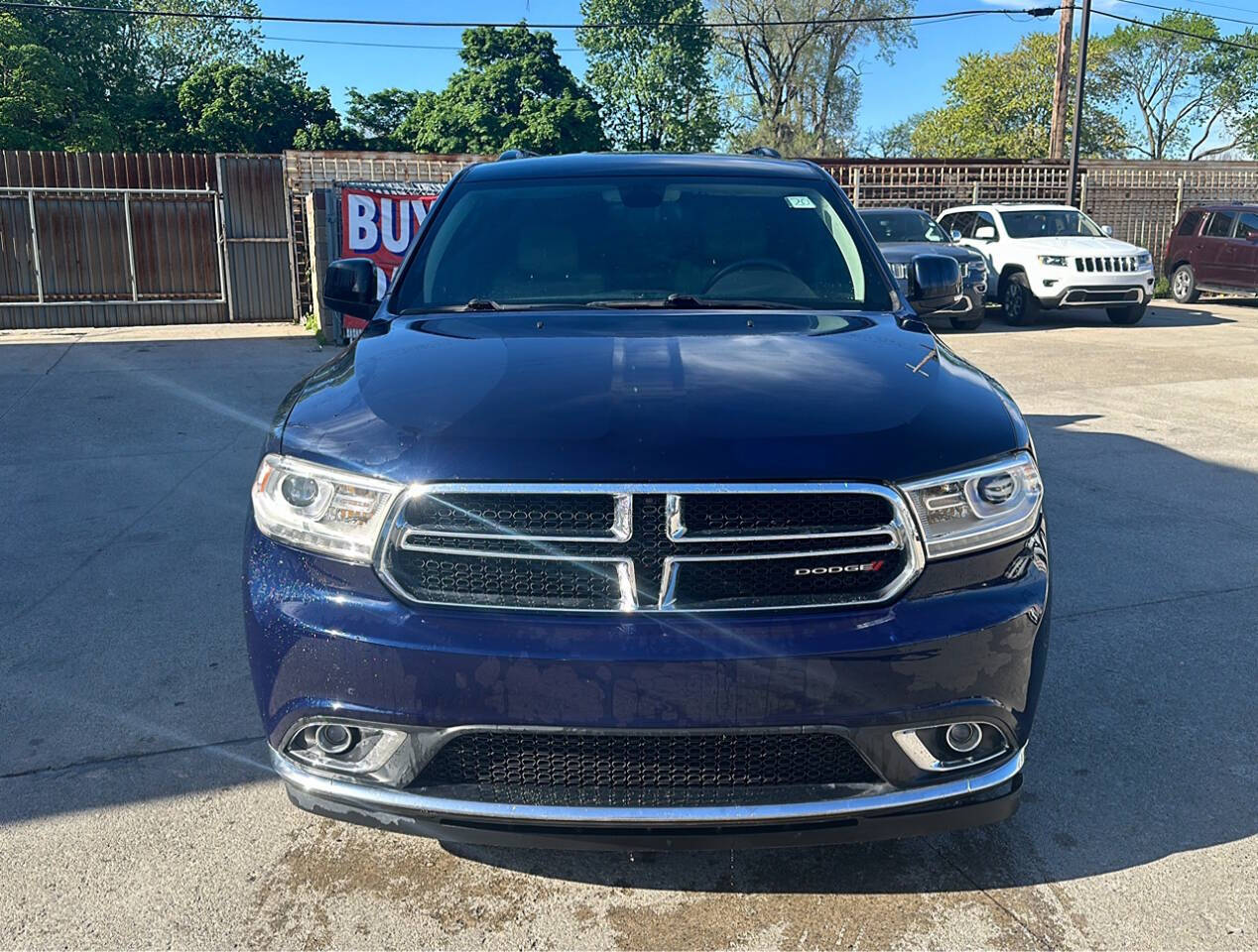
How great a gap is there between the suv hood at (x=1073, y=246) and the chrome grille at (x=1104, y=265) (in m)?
0.09

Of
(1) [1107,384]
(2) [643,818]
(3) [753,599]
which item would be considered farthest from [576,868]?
(1) [1107,384]

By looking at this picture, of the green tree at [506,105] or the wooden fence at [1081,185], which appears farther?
the green tree at [506,105]

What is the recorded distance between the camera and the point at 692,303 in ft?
11.3

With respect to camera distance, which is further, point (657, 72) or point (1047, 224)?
point (657, 72)

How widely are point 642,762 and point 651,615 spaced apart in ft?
0.99

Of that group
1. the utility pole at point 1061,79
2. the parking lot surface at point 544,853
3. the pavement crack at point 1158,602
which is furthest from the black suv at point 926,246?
Answer: the utility pole at point 1061,79

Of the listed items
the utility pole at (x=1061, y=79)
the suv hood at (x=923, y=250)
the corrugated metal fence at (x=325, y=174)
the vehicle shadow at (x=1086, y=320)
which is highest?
the utility pole at (x=1061, y=79)

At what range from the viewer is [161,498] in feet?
20.7

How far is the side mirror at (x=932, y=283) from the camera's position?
403 cm

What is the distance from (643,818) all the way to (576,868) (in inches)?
23.7

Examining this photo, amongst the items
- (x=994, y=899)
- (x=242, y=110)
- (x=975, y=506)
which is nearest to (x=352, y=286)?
(x=975, y=506)

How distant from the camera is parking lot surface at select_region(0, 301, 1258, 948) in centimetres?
248

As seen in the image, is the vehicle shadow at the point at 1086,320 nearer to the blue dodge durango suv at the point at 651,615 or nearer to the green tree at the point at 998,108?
the blue dodge durango suv at the point at 651,615

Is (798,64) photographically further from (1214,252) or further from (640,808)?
(640,808)
